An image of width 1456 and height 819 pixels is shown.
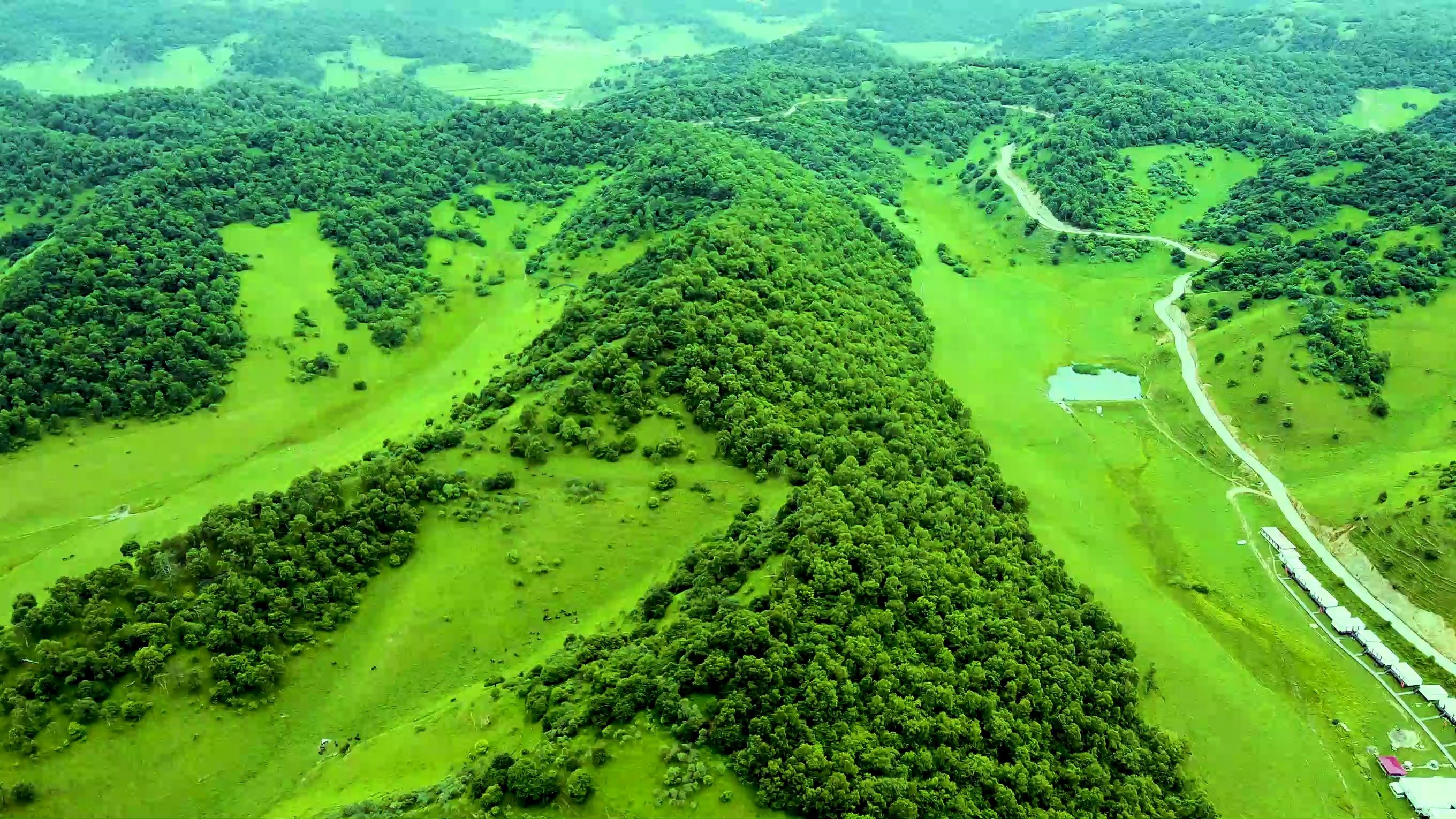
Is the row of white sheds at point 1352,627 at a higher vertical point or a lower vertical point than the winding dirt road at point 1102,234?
lower

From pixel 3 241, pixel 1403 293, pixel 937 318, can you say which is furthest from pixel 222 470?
pixel 1403 293

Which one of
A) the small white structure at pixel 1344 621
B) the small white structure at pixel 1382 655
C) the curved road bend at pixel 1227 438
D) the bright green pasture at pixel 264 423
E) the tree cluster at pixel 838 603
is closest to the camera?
the tree cluster at pixel 838 603

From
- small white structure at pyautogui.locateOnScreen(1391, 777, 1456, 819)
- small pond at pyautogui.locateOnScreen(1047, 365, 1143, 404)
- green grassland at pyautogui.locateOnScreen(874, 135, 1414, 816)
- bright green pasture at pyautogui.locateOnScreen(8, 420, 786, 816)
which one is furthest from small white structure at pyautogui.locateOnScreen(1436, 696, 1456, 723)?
bright green pasture at pyautogui.locateOnScreen(8, 420, 786, 816)

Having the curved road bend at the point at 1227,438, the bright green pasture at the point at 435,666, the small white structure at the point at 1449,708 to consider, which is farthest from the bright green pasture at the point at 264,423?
the small white structure at the point at 1449,708

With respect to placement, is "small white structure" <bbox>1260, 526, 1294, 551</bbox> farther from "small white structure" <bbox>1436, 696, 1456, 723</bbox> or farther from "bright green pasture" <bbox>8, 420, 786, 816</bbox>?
"bright green pasture" <bbox>8, 420, 786, 816</bbox>

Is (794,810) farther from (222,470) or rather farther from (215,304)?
(215,304)

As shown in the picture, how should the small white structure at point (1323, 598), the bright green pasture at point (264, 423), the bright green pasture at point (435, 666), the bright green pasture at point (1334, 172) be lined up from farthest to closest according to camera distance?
the bright green pasture at point (1334, 172)
the bright green pasture at point (264, 423)
the small white structure at point (1323, 598)
the bright green pasture at point (435, 666)

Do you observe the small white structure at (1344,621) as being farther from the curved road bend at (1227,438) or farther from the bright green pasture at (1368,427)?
the bright green pasture at (1368,427)
